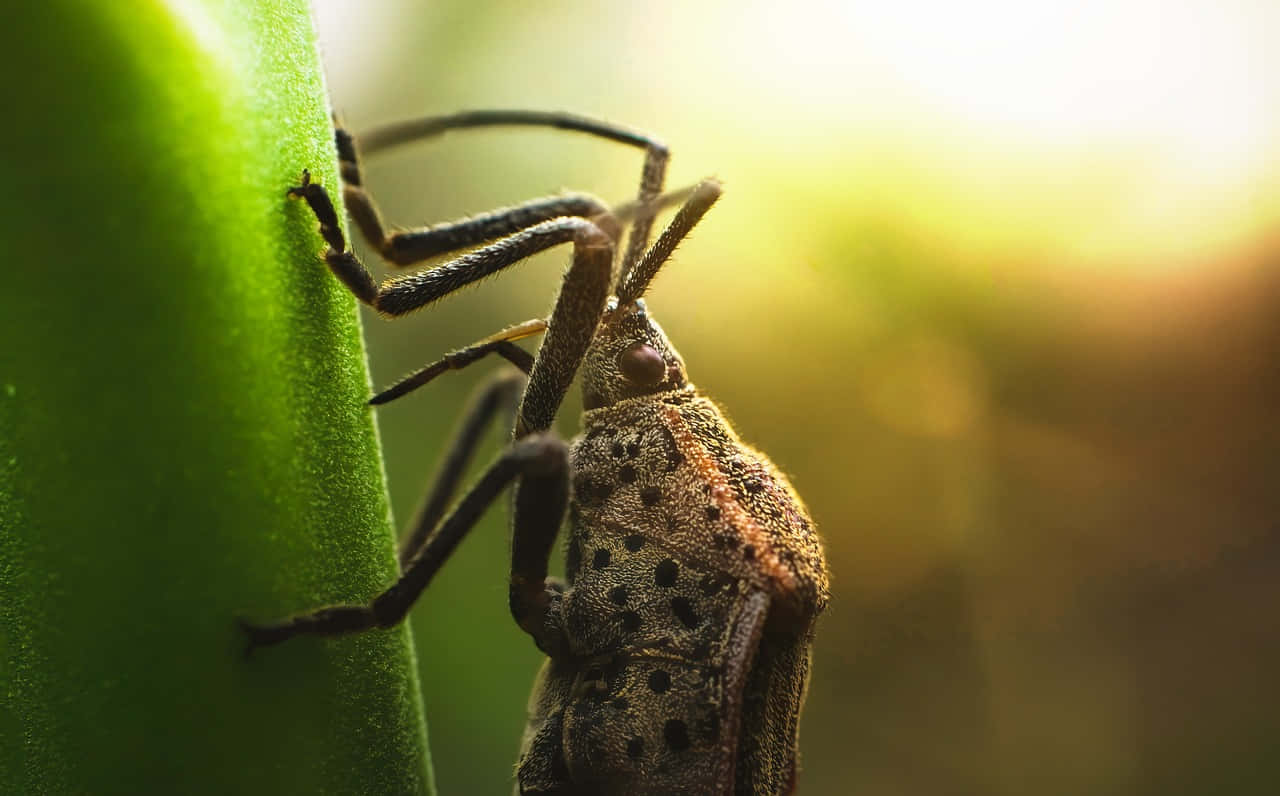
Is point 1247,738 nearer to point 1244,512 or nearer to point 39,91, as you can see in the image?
point 1244,512

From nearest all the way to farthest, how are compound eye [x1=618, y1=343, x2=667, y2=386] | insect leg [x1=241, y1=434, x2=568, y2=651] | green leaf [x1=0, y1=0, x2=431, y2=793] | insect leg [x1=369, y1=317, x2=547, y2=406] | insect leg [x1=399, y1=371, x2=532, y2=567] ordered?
green leaf [x1=0, y1=0, x2=431, y2=793] → insect leg [x1=241, y1=434, x2=568, y2=651] → insect leg [x1=369, y1=317, x2=547, y2=406] → compound eye [x1=618, y1=343, x2=667, y2=386] → insect leg [x1=399, y1=371, x2=532, y2=567]

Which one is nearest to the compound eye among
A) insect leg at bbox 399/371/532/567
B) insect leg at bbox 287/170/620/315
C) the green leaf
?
insect leg at bbox 287/170/620/315

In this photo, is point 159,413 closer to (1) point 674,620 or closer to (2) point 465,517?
(2) point 465,517

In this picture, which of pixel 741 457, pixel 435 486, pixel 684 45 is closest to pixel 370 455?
pixel 741 457

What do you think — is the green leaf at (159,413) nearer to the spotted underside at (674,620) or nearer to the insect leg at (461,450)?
the spotted underside at (674,620)

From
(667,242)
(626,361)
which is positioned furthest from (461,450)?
(667,242)

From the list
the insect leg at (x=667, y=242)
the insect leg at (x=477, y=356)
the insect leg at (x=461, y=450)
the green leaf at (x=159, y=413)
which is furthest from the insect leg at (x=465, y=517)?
the insect leg at (x=461, y=450)

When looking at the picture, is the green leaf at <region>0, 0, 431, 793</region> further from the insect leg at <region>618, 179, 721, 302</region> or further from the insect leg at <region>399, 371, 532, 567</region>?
the insect leg at <region>399, 371, 532, 567</region>
